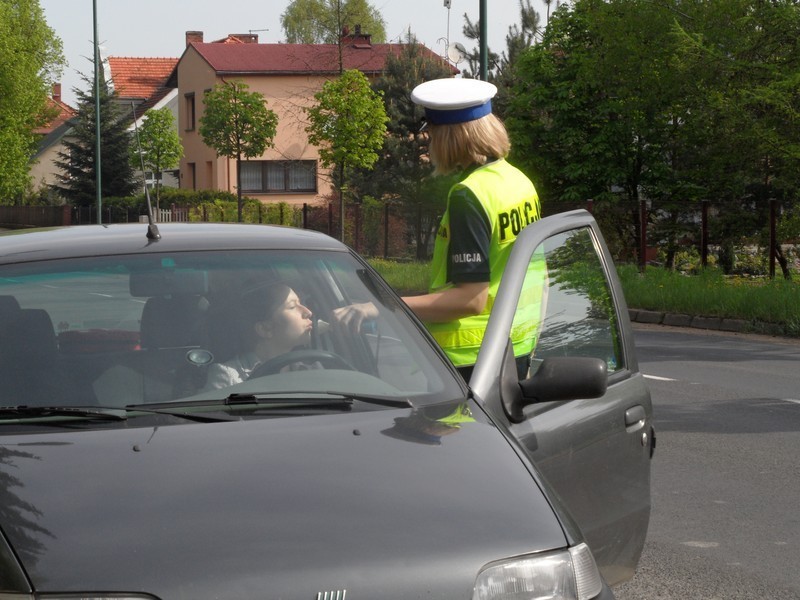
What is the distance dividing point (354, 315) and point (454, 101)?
0.92m

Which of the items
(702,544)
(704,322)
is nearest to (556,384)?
(702,544)

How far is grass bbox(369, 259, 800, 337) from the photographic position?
19.1m

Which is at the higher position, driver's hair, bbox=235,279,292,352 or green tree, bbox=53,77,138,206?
green tree, bbox=53,77,138,206

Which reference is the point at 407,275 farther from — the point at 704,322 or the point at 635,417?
the point at 635,417

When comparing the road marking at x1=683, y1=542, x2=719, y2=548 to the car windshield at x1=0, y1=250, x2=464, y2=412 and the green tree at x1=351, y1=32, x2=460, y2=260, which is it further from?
the green tree at x1=351, y1=32, x2=460, y2=260

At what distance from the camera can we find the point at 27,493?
2.82 meters

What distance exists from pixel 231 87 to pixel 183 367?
136 ft

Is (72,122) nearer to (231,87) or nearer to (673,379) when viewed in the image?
(231,87)

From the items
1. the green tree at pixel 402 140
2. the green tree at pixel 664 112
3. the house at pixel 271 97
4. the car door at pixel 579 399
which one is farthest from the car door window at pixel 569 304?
the house at pixel 271 97

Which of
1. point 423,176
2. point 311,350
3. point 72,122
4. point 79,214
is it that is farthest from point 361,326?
point 72,122

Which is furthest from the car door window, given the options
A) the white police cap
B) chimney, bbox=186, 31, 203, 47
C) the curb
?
chimney, bbox=186, 31, 203, 47

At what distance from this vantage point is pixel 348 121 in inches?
1422

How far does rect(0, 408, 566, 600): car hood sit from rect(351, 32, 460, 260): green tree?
3810 cm

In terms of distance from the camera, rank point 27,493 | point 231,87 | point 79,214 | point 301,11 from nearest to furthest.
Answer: point 27,493, point 231,87, point 79,214, point 301,11
